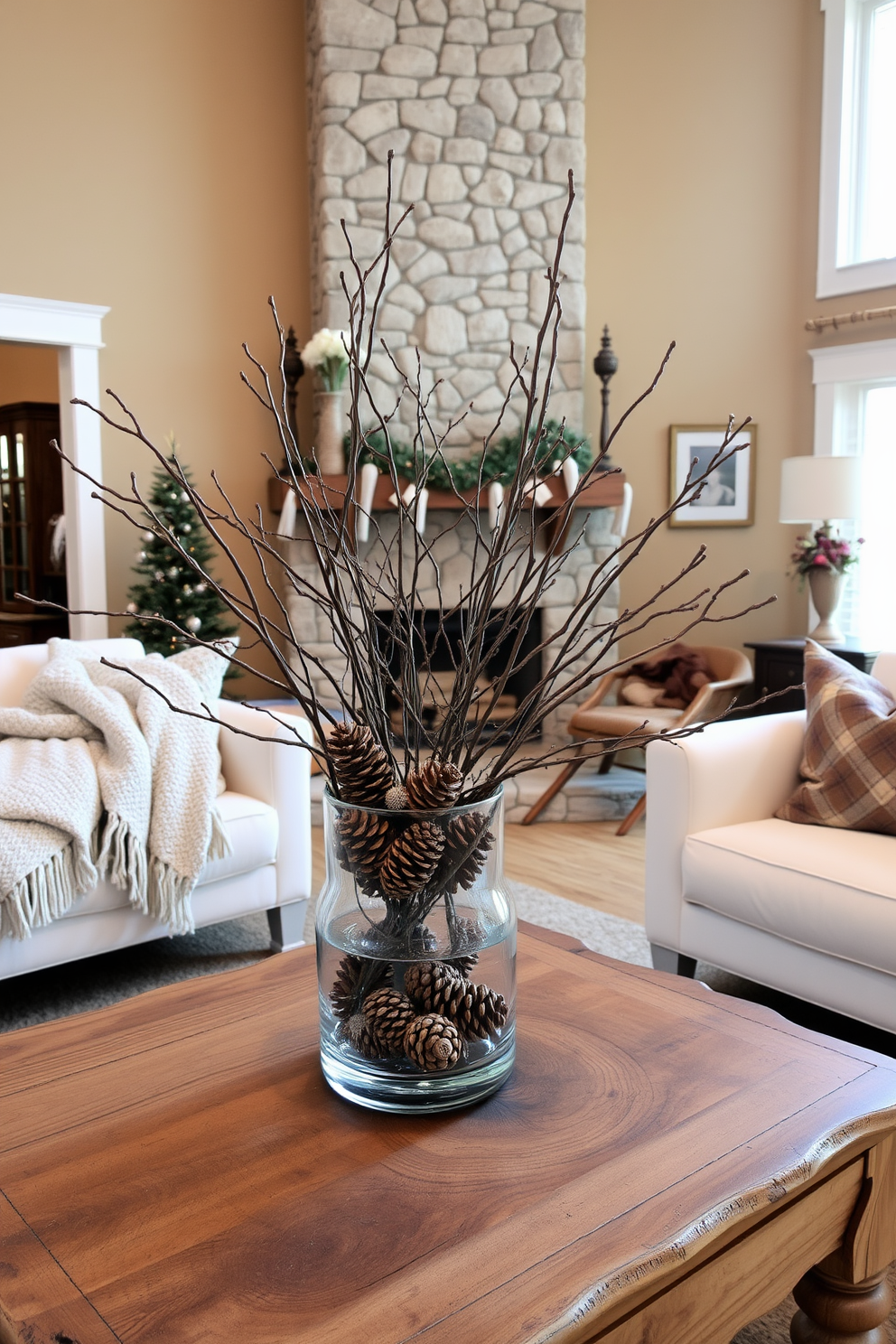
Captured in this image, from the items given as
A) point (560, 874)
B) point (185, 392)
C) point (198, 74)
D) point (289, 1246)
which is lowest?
point (560, 874)

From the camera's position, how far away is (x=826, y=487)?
448cm

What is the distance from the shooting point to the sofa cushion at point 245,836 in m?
2.78

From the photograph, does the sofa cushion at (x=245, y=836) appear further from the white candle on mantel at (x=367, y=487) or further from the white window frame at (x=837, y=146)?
the white window frame at (x=837, y=146)

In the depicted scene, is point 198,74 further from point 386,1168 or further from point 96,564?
point 386,1168

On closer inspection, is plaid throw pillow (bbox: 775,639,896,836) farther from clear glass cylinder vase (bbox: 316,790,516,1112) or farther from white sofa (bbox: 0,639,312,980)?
clear glass cylinder vase (bbox: 316,790,516,1112)

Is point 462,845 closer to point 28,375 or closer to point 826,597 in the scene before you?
point 826,597

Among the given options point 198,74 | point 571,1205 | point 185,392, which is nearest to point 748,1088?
point 571,1205

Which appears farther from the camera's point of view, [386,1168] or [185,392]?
[185,392]

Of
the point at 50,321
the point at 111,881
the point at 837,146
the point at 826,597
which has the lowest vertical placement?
the point at 111,881

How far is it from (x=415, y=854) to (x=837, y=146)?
202 inches

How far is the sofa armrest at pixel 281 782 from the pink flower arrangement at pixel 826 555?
8.73 feet

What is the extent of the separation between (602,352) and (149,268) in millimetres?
2165

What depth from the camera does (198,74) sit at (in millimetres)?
5137

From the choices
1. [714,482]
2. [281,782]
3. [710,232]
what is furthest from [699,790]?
[710,232]
